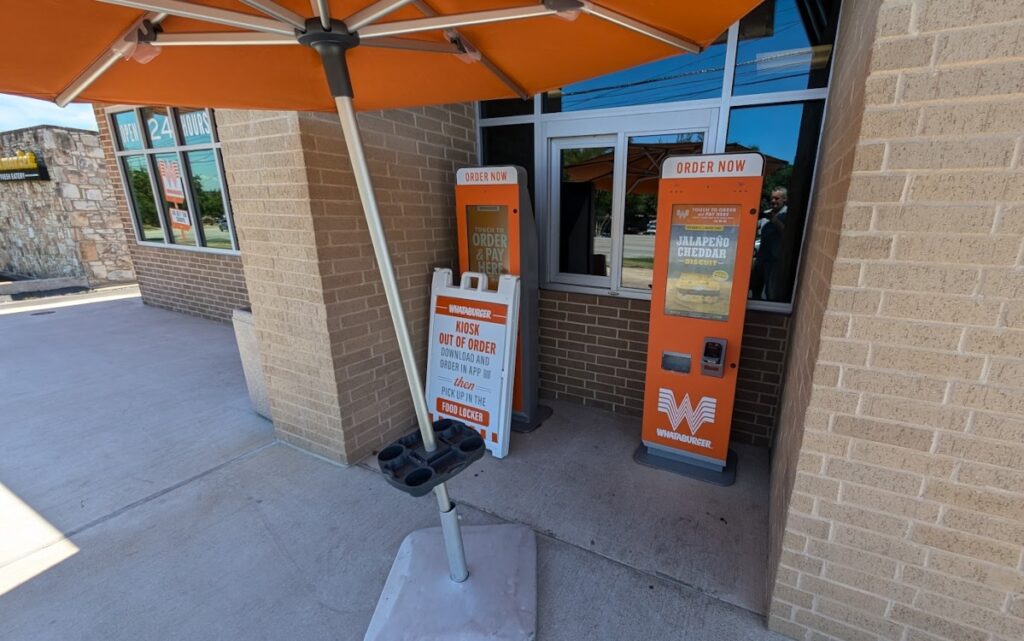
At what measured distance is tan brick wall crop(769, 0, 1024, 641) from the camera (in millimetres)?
1208

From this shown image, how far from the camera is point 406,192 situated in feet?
10.4

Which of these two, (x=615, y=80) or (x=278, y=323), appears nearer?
(x=278, y=323)

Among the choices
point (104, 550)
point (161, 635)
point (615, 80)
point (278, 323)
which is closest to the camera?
point (161, 635)

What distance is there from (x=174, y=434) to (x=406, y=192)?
271 centimetres

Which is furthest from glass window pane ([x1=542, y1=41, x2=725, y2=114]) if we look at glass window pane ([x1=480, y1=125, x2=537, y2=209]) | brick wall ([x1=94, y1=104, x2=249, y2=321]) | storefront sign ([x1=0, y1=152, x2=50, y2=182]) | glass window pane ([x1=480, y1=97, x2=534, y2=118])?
storefront sign ([x1=0, y1=152, x2=50, y2=182])

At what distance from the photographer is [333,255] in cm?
273

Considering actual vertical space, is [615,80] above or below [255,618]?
above

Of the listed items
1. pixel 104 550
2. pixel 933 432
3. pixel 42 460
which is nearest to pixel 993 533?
pixel 933 432

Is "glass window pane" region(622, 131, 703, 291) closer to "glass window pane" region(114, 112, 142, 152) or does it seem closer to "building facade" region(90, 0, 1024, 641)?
"building facade" region(90, 0, 1024, 641)

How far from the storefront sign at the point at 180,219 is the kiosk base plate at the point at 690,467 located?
7287 mm

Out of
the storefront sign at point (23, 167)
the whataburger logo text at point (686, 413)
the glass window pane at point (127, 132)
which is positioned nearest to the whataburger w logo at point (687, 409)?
the whataburger logo text at point (686, 413)

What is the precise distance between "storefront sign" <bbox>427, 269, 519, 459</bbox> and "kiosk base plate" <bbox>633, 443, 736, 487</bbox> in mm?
972

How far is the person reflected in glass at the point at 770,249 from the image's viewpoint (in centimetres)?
291

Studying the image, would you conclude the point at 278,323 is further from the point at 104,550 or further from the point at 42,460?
the point at 42,460
